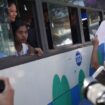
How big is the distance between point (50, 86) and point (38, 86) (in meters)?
0.34

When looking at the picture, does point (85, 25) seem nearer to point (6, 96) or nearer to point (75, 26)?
point (75, 26)

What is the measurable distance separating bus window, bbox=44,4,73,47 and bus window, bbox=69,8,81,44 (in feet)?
0.49

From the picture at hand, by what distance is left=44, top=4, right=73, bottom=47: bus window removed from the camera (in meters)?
4.60

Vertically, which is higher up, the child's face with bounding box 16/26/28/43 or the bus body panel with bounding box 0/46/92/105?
the child's face with bounding box 16/26/28/43

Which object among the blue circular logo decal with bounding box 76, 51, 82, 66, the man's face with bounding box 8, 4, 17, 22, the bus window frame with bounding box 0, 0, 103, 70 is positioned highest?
the man's face with bounding box 8, 4, 17, 22

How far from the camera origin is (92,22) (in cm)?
692

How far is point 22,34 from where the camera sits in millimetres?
3777

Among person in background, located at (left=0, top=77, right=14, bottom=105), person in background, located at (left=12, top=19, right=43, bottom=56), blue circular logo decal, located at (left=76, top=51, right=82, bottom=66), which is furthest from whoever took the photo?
blue circular logo decal, located at (left=76, top=51, right=82, bottom=66)

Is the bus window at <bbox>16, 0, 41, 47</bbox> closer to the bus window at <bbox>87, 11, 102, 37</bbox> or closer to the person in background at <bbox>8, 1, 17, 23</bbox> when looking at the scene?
the person in background at <bbox>8, 1, 17, 23</bbox>

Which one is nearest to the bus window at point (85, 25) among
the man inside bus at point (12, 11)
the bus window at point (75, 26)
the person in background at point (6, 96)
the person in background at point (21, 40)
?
the bus window at point (75, 26)

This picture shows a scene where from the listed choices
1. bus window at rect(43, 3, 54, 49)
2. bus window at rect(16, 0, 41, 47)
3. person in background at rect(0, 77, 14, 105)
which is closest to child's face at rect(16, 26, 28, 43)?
bus window at rect(16, 0, 41, 47)

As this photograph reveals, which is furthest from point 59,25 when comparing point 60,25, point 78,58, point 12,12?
point 12,12

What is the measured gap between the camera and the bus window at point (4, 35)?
10.7 feet

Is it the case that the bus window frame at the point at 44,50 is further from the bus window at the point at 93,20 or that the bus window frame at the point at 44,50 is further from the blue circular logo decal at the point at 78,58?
the bus window at the point at 93,20
